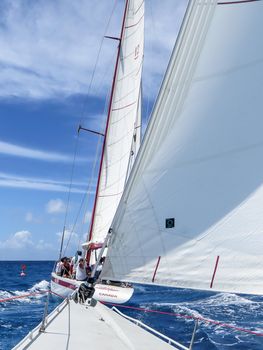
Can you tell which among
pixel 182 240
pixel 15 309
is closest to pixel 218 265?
pixel 182 240

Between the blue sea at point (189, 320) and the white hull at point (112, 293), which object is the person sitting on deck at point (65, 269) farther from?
the white hull at point (112, 293)

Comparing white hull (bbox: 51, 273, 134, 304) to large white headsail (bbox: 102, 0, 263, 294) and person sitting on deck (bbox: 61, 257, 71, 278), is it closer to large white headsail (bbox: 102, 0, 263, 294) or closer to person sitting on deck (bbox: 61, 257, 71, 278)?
person sitting on deck (bbox: 61, 257, 71, 278)

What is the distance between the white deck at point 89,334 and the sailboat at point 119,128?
46.3 feet

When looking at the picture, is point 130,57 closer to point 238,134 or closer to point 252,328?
point 252,328

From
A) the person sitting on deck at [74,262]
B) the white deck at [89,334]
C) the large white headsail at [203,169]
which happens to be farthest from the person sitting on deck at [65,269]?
the large white headsail at [203,169]

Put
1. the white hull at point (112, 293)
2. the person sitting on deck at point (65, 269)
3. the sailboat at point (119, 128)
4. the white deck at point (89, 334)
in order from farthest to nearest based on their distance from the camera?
the sailboat at point (119, 128)
the person sitting on deck at point (65, 269)
the white hull at point (112, 293)
the white deck at point (89, 334)

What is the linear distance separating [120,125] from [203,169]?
1682 centimetres

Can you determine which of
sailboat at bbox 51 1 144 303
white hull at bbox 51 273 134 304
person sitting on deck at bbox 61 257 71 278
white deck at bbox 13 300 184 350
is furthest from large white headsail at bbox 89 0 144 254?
white deck at bbox 13 300 184 350

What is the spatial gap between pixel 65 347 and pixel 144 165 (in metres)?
2.79

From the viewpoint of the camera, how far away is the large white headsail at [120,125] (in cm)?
2222

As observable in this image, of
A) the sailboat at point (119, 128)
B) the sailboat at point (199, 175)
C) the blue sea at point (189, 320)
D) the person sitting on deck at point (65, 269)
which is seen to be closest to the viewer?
the sailboat at point (199, 175)

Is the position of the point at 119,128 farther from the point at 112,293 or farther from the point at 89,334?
the point at 89,334

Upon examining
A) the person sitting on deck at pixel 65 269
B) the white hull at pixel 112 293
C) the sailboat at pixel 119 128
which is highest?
the sailboat at pixel 119 128

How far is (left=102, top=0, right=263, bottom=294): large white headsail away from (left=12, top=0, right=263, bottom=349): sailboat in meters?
0.01
